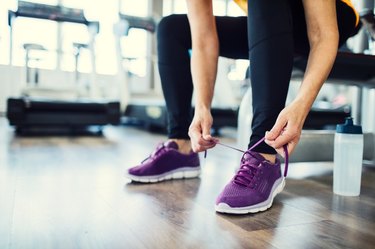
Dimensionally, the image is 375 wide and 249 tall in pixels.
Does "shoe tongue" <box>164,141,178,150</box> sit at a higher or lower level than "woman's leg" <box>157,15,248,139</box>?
lower

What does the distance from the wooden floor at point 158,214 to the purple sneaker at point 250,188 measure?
2 centimetres

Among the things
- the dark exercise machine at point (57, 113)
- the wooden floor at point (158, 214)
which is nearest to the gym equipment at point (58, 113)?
the dark exercise machine at point (57, 113)

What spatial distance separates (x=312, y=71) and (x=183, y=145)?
1.82 ft

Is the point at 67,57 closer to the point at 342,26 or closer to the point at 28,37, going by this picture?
the point at 28,37

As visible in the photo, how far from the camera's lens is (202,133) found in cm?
89

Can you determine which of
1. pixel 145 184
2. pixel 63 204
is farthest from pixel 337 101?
pixel 63 204

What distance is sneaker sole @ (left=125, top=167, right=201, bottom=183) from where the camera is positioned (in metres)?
1.14

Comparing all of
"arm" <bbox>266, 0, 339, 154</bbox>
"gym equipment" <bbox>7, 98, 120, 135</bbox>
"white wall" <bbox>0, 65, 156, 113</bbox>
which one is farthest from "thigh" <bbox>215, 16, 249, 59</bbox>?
"white wall" <bbox>0, 65, 156, 113</bbox>

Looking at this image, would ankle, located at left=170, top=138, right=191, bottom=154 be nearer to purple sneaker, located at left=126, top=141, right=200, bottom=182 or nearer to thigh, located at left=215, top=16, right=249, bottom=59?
purple sneaker, located at left=126, top=141, right=200, bottom=182

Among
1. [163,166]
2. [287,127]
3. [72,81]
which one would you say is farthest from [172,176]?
[72,81]

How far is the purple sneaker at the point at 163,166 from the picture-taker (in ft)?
3.76

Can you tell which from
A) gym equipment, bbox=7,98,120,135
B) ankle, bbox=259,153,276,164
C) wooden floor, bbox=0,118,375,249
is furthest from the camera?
gym equipment, bbox=7,98,120,135

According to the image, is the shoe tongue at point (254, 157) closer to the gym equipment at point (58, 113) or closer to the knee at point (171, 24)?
the knee at point (171, 24)

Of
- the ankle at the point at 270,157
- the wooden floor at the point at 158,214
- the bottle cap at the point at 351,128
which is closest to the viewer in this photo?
the wooden floor at the point at 158,214
